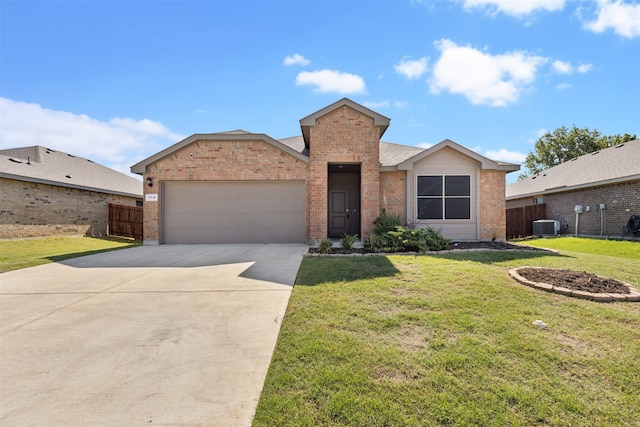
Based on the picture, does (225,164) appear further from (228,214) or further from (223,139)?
(228,214)

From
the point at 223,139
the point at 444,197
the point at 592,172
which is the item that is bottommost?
the point at 444,197

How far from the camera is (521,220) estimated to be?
15.4 meters

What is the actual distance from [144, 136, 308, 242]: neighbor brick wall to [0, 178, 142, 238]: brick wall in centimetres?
630

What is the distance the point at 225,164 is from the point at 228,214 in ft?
6.18

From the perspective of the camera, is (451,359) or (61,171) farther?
(61,171)

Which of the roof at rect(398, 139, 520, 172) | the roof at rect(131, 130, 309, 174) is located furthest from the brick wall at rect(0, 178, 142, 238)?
the roof at rect(398, 139, 520, 172)

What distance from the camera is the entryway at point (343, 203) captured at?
43.6 ft

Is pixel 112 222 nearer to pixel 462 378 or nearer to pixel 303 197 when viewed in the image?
pixel 303 197

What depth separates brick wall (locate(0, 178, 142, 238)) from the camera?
11.9 meters

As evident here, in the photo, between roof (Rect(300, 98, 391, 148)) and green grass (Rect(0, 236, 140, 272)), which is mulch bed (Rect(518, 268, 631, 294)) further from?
green grass (Rect(0, 236, 140, 272))

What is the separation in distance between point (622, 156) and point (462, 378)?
63.0ft

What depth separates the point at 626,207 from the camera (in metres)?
12.5

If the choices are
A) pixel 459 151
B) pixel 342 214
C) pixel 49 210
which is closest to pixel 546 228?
pixel 459 151

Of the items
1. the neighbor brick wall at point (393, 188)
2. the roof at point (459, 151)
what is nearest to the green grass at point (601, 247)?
the roof at point (459, 151)
